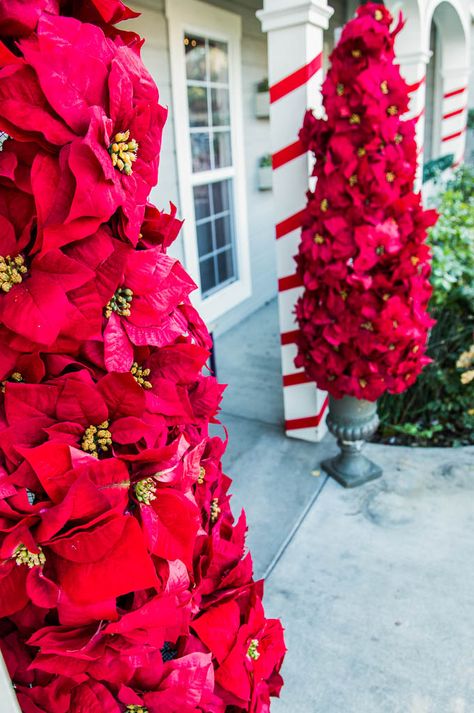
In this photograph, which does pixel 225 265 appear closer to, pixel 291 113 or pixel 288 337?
pixel 288 337

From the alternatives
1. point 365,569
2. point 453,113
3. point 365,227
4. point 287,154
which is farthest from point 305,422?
point 453,113

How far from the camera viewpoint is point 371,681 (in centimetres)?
200

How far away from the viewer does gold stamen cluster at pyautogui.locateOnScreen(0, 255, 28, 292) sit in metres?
0.78

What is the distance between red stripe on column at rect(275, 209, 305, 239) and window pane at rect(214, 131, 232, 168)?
192cm

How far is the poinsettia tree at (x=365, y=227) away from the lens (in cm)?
237

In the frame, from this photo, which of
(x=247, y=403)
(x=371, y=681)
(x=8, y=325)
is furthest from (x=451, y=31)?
(x=8, y=325)

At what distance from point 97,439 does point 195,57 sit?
4136mm

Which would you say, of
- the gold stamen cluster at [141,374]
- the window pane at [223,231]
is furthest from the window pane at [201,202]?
the gold stamen cluster at [141,374]

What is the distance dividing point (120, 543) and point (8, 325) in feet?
1.11

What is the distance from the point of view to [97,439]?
860mm

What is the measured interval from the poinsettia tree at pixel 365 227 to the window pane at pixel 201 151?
197cm

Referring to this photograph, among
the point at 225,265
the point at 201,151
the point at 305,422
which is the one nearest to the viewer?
the point at 305,422

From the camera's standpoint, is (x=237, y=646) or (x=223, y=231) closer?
(x=237, y=646)

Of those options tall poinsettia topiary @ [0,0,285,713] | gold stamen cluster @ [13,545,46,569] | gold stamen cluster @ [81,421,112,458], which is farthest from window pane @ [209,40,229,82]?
gold stamen cluster @ [13,545,46,569]
